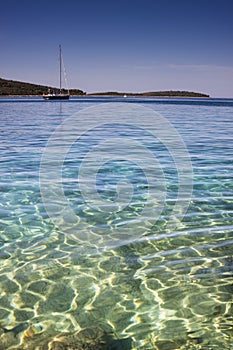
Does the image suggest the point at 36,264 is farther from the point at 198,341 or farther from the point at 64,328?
the point at 198,341

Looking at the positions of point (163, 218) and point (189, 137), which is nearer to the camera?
point (163, 218)

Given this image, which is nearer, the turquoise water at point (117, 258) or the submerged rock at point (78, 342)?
the submerged rock at point (78, 342)

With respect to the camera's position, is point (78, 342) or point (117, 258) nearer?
point (78, 342)

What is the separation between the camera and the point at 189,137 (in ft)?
64.3

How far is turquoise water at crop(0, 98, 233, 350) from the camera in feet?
11.7

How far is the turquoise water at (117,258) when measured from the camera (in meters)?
3.58

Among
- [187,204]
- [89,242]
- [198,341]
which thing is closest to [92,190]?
[187,204]

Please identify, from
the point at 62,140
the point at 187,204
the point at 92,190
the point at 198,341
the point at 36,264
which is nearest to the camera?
the point at 198,341

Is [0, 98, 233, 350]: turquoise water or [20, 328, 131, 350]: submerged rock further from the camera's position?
[0, 98, 233, 350]: turquoise water

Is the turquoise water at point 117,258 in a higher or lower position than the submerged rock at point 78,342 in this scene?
higher

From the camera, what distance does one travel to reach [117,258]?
16.6 feet

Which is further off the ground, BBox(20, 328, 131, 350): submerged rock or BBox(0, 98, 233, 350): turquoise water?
BBox(0, 98, 233, 350): turquoise water

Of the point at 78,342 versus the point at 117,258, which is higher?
the point at 117,258

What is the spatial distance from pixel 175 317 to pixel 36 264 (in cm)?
204
